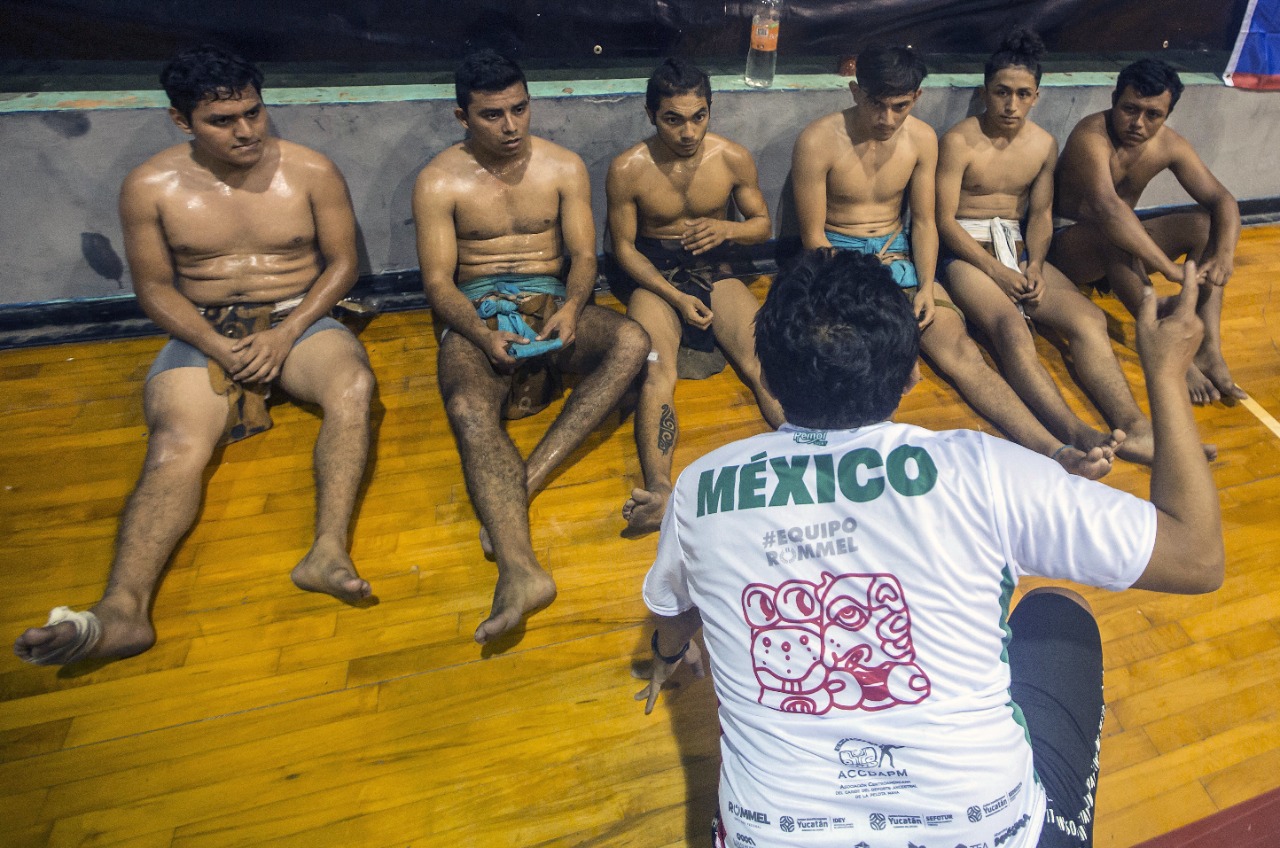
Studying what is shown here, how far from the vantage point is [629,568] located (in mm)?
2453

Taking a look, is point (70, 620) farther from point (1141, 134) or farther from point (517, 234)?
point (1141, 134)

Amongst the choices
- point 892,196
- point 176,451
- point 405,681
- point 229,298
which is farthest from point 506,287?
point 892,196

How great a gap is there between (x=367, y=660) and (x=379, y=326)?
1.76 m

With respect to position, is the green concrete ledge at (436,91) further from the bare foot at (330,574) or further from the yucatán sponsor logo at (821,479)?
the yucatán sponsor logo at (821,479)

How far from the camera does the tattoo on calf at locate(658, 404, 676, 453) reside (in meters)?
2.75

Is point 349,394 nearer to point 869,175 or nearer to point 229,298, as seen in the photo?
point 229,298

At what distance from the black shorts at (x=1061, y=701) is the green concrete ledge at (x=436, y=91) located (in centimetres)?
264

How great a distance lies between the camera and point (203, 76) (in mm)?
2443

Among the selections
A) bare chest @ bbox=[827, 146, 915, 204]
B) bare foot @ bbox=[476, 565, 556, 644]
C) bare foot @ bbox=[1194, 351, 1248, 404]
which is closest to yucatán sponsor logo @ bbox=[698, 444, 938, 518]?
bare foot @ bbox=[476, 565, 556, 644]

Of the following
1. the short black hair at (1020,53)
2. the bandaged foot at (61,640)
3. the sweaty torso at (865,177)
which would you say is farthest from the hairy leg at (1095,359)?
the bandaged foot at (61,640)

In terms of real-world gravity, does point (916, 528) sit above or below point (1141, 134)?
below

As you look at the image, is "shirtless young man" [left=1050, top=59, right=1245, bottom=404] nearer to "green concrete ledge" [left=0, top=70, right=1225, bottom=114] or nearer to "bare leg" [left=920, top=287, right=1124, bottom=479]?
"green concrete ledge" [left=0, top=70, right=1225, bottom=114]

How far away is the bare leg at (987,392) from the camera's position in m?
2.67

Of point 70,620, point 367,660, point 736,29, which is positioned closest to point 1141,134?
point 736,29
